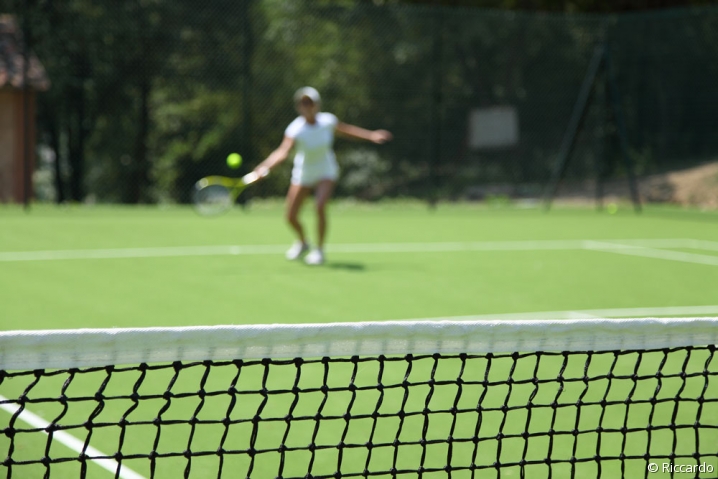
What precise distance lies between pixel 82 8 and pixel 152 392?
12662 millimetres

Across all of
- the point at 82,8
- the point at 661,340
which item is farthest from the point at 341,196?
the point at 661,340

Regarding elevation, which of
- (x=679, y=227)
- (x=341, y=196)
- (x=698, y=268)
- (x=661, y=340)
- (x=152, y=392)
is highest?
(x=661, y=340)

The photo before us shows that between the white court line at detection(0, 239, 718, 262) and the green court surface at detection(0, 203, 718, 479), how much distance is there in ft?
0.12

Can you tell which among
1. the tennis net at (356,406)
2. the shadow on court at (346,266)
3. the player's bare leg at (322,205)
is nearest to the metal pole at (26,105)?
the player's bare leg at (322,205)

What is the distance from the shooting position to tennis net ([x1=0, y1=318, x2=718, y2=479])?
109 inches

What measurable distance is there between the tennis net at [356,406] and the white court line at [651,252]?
5.12m

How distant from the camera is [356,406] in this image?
412cm

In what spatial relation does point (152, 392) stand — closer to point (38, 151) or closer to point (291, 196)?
point (291, 196)

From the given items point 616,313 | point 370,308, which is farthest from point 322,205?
point 616,313

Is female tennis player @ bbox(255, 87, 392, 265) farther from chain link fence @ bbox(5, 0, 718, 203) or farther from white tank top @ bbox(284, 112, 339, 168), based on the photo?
chain link fence @ bbox(5, 0, 718, 203)

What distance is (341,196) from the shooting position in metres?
17.7

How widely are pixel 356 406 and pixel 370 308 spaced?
Result: 8.03 ft

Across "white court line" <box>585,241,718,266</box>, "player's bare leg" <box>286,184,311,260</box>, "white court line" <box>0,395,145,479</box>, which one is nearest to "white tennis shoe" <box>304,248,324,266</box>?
"player's bare leg" <box>286,184,311,260</box>

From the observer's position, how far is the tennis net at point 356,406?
109 inches
